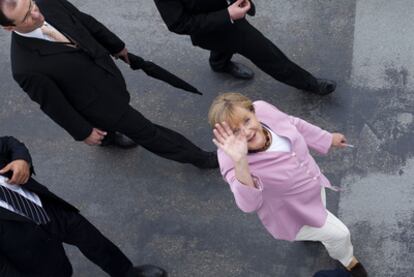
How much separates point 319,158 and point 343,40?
3.96 feet

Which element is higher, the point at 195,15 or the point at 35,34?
the point at 35,34

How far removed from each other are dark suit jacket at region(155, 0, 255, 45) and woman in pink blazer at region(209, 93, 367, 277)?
34.4 inches

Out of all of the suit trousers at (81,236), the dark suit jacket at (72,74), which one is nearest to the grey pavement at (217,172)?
the suit trousers at (81,236)

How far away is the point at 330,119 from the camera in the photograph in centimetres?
410

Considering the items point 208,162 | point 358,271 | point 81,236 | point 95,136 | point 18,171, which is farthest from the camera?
point 208,162

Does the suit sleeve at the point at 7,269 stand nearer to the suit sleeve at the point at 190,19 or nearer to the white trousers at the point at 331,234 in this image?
the white trousers at the point at 331,234

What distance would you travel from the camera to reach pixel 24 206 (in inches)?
107

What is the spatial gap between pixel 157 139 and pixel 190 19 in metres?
0.85

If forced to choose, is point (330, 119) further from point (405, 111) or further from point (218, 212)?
point (218, 212)

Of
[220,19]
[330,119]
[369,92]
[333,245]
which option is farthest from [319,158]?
[220,19]

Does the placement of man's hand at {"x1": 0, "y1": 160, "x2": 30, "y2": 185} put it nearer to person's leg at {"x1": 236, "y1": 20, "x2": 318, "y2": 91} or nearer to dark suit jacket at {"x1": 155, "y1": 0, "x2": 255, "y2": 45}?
dark suit jacket at {"x1": 155, "y1": 0, "x2": 255, "y2": 45}

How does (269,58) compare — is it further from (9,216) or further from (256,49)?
(9,216)

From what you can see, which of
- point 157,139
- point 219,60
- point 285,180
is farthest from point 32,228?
point 219,60

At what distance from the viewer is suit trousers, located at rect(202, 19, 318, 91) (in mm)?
3660
